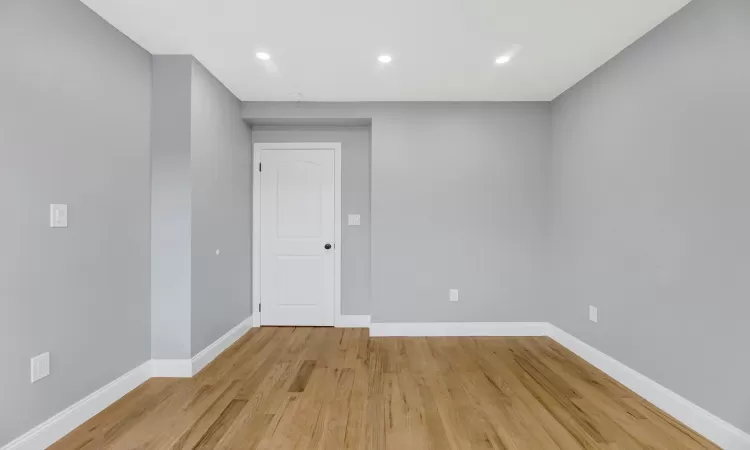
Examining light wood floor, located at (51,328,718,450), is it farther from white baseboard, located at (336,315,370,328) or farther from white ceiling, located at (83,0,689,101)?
white ceiling, located at (83,0,689,101)

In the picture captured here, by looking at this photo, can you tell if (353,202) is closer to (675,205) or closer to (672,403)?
(675,205)

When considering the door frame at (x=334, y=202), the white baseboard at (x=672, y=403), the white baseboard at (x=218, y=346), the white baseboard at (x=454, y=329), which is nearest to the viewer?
the white baseboard at (x=672, y=403)

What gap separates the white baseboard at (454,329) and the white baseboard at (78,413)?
2140 millimetres

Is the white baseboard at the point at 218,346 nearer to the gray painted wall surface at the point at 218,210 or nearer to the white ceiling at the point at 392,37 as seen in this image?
the gray painted wall surface at the point at 218,210

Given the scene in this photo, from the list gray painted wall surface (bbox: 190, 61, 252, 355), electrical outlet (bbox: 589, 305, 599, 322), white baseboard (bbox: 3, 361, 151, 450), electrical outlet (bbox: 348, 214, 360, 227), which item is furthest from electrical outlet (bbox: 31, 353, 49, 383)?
electrical outlet (bbox: 589, 305, 599, 322)

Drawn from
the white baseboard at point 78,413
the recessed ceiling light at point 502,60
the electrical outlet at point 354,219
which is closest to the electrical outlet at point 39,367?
the white baseboard at point 78,413

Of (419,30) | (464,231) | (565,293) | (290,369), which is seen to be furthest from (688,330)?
(290,369)

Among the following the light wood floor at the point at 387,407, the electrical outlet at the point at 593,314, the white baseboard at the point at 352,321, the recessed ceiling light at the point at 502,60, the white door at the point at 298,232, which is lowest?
the light wood floor at the point at 387,407

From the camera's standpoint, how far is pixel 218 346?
11.0ft

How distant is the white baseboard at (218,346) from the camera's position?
2952 mm

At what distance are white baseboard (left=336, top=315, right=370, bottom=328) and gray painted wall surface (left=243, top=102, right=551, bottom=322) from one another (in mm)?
498

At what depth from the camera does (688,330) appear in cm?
221

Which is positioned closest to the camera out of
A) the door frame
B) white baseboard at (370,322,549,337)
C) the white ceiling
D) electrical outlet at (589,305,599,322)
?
the white ceiling

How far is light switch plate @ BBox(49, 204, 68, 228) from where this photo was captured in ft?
6.59
